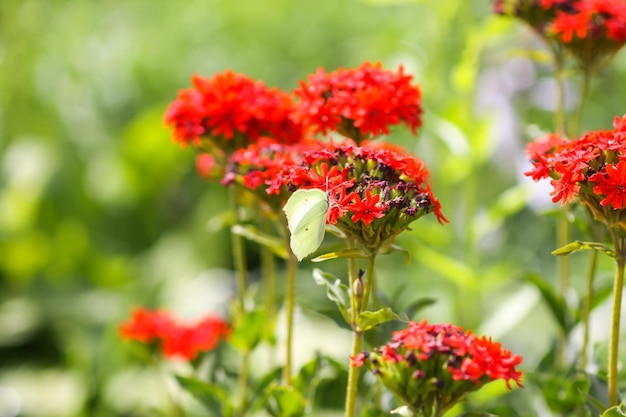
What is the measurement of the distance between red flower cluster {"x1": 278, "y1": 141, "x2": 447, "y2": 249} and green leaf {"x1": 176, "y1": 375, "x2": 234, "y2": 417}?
398 mm

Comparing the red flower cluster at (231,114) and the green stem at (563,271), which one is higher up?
the red flower cluster at (231,114)

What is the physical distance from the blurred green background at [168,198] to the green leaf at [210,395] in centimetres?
61

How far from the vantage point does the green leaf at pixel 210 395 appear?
1328mm

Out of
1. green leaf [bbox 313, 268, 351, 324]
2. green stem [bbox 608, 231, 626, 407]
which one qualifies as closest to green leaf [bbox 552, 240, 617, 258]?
green stem [bbox 608, 231, 626, 407]

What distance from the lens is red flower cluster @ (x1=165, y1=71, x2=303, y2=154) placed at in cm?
127

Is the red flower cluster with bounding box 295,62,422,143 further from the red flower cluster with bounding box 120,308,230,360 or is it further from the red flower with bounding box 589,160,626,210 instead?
the red flower cluster with bounding box 120,308,230,360

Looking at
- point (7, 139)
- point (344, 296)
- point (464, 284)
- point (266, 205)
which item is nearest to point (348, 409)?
point (344, 296)

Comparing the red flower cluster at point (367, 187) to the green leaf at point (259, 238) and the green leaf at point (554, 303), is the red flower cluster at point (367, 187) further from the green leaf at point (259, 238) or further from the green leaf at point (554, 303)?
the green leaf at point (554, 303)

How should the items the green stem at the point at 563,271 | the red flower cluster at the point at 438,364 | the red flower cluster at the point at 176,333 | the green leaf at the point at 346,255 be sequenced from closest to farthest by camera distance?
1. the red flower cluster at the point at 438,364
2. the green leaf at the point at 346,255
3. the green stem at the point at 563,271
4. the red flower cluster at the point at 176,333

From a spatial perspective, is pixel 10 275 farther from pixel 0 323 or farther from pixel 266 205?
pixel 266 205

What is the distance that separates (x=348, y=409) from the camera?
1.05 meters

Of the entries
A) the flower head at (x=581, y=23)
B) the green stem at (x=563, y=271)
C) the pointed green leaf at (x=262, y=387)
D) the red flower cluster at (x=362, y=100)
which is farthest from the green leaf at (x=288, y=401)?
the flower head at (x=581, y=23)

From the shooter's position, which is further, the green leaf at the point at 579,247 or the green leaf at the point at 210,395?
the green leaf at the point at 210,395

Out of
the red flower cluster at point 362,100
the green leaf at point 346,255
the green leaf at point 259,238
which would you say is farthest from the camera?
the green leaf at point 259,238
